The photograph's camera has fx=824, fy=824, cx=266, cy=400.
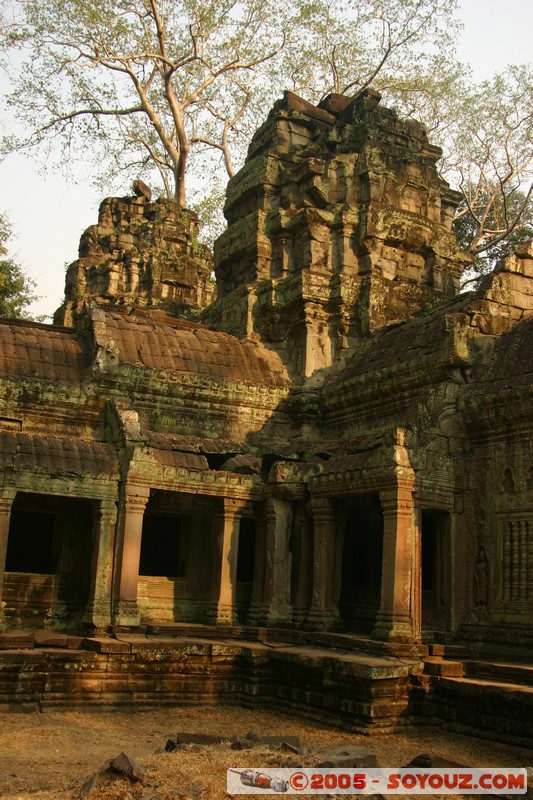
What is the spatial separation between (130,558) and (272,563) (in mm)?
2238

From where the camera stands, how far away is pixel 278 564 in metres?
12.3

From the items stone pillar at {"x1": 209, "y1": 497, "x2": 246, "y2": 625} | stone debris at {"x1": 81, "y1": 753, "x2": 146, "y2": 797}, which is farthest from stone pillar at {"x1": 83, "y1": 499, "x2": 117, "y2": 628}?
stone debris at {"x1": 81, "y1": 753, "x2": 146, "y2": 797}

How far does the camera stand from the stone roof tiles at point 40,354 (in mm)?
12695

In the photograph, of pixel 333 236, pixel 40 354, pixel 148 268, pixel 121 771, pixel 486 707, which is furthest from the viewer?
pixel 148 268

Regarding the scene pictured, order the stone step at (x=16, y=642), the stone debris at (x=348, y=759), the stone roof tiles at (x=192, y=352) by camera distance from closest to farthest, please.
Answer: the stone debris at (x=348, y=759)
the stone step at (x=16, y=642)
the stone roof tiles at (x=192, y=352)

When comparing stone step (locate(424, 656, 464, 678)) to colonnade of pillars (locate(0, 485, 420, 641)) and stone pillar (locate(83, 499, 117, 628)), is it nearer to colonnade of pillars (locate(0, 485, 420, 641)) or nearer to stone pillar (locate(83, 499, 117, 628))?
colonnade of pillars (locate(0, 485, 420, 641))

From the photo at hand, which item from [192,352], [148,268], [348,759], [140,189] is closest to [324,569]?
[192,352]

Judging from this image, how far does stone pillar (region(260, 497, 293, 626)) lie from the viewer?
12.1 metres

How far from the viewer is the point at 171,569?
1295 cm

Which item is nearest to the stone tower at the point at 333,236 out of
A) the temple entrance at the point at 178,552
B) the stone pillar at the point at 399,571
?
the temple entrance at the point at 178,552

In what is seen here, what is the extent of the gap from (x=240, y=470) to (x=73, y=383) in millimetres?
2908

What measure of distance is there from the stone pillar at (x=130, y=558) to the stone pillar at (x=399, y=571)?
327 cm

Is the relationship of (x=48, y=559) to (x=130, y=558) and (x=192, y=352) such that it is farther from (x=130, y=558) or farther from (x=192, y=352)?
(x=192, y=352)

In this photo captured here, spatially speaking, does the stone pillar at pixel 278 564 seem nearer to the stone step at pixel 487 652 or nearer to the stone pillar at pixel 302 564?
the stone pillar at pixel 302 564
